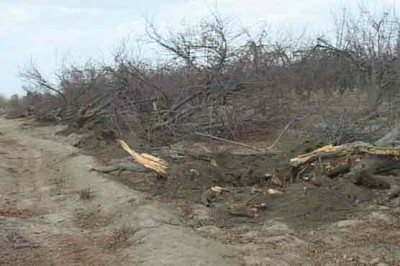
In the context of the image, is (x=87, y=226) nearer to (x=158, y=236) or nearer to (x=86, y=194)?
(x=158, y=236)

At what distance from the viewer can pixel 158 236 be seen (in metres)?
7.80

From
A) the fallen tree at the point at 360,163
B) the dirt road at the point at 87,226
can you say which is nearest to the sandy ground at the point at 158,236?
the dirt road at the point at 87,226

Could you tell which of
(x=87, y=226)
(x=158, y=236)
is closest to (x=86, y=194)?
(x=87, y=226)

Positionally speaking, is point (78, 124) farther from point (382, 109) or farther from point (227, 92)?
point (382, 109)

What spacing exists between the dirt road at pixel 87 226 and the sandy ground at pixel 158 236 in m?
0.01

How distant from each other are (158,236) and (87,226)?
5.85ft

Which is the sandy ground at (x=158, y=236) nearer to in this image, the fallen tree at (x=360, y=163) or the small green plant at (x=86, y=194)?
the small green plant at (x=86, y=194)

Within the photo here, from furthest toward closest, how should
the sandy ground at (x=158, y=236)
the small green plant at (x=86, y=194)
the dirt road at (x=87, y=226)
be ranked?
the small green plant at (x=86, y=194) < the dirt road at (x=87, y=226) < the sandy ground at (x=158, y=236)

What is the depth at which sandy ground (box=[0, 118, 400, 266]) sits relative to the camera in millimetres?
6891

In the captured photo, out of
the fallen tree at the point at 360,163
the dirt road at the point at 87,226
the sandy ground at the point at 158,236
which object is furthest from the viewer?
the fallen tree at the point at 360,163

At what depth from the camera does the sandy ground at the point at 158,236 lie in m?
6.89

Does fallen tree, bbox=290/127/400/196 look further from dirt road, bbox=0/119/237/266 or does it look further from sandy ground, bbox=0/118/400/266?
dirt road, bbox=0/119/237/266

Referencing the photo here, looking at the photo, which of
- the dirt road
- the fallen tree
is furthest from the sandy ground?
the fallen tree

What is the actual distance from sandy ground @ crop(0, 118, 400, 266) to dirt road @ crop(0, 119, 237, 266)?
0.01 m
